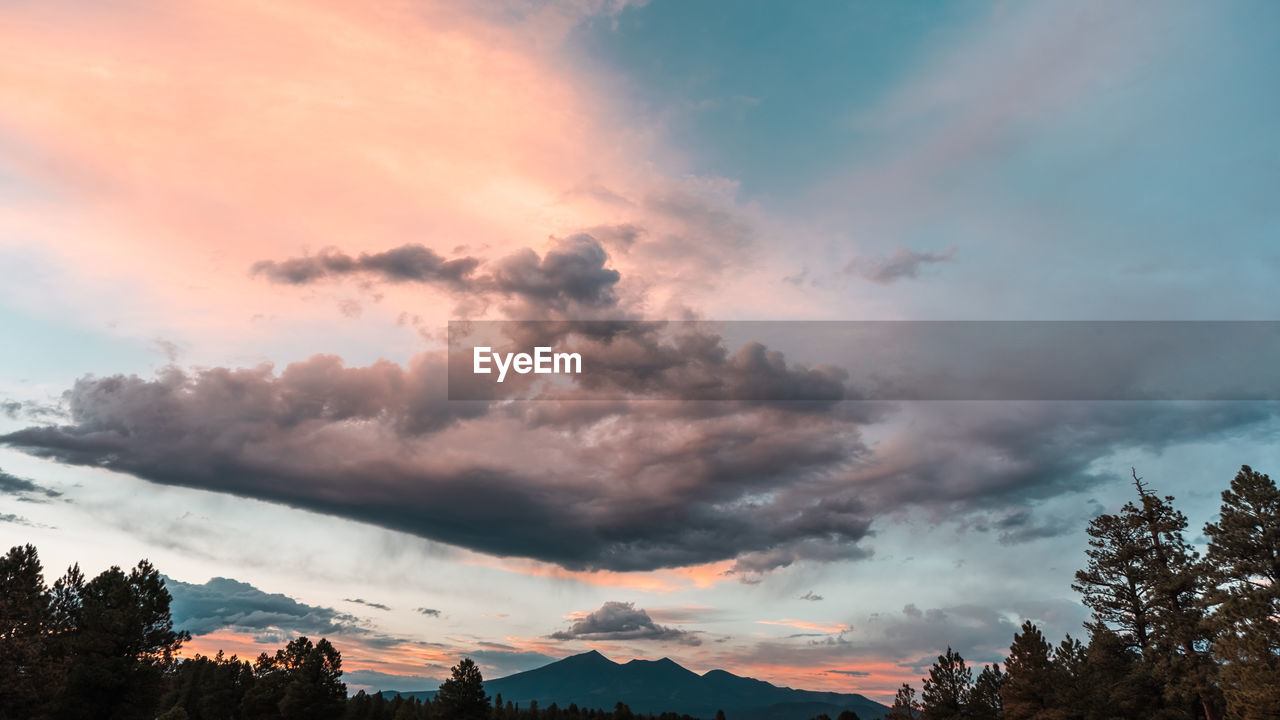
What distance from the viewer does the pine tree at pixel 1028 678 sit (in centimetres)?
6825

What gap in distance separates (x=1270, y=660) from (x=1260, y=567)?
498cm

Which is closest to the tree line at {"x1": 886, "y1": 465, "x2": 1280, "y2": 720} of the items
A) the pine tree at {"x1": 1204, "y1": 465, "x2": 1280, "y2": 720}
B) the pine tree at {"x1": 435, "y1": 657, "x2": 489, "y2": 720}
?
the pine tree at {"x1": 1204, "y1": 465, "x2": 1280, "y2": 720}

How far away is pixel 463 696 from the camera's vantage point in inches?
3932

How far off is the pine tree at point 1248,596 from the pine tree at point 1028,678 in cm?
2533

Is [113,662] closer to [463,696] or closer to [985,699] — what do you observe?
[463,696]

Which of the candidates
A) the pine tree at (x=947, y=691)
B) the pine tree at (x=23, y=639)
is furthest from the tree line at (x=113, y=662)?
the pine tree at (x=947, y=691)

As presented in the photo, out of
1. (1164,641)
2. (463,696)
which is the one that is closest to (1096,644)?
(1164,641)

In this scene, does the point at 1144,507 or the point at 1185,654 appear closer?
the point at 1185,654

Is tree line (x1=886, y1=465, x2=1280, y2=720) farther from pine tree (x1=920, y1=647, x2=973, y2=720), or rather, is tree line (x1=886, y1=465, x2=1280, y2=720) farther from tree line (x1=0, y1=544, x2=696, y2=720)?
tree line (x1=0, y1=544, x2=696, y2=720)

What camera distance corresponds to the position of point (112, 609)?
62938 millimetres

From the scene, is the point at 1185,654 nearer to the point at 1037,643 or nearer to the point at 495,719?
the point at 1037,643

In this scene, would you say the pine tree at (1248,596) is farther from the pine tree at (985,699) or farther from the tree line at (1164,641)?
the pine tree at (985,699)

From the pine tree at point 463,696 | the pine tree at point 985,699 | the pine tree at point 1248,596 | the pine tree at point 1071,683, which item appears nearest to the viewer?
the pine tree at point 1248,596

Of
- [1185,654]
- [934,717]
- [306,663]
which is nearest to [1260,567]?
[1185,654]
